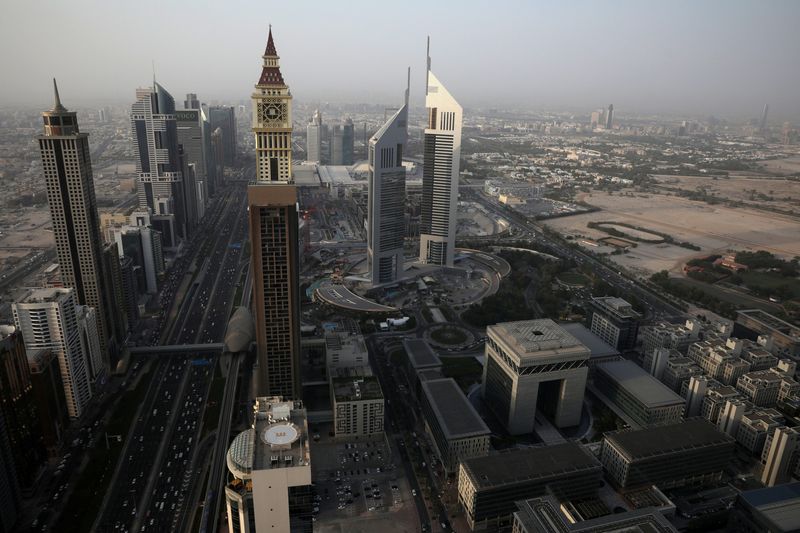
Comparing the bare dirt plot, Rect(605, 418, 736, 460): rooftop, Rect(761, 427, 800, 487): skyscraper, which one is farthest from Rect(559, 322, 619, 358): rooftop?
the bare dirt plot

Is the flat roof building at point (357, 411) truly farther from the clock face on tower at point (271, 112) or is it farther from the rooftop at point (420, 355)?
the clock face on tower at point (271, 112)

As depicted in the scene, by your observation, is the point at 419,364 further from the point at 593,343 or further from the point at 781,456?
the point at 781,456

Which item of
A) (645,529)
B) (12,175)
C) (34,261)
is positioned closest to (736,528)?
(645,529)

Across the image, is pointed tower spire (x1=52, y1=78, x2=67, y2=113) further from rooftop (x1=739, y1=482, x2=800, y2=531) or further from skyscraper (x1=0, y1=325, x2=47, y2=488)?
rooftop (x1=739, y1=482, x2=800, y2=531)

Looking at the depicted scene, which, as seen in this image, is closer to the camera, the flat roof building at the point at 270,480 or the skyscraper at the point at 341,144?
the flat roof building at the point at 270,480

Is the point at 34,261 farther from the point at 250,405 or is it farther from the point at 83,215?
the point at 250,405

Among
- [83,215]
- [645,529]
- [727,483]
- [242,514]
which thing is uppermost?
[83,215]

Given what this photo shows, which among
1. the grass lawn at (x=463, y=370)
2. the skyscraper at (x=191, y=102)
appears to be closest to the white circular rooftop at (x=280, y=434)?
the grass lawn at (x=463, y=370)

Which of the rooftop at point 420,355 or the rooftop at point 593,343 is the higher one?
the rooftop at point 593,343
